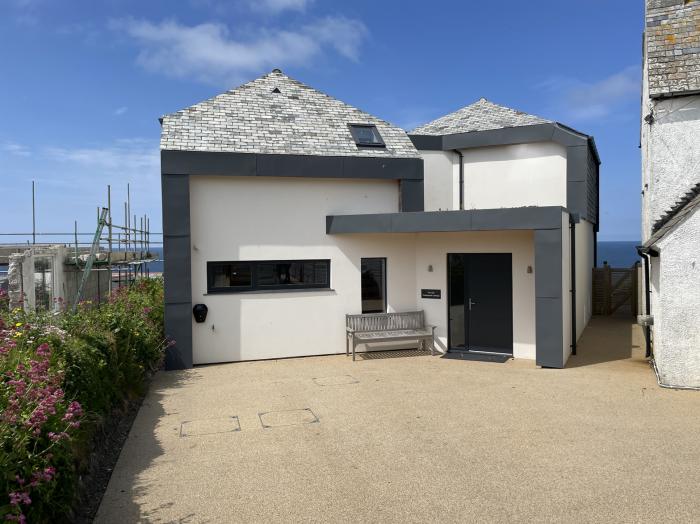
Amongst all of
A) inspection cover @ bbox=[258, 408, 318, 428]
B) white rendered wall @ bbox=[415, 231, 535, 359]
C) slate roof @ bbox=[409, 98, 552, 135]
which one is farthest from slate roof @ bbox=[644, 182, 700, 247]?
inspection cover @ bbox=[258, 408, 318, 428]

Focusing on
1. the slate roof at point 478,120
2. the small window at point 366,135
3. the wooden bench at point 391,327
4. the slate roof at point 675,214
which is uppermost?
the slate roof at point 478,120

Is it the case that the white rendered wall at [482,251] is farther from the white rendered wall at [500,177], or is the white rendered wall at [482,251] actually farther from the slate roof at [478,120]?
the slate roof at [478,120]

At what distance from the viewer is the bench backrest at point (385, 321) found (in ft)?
40.2

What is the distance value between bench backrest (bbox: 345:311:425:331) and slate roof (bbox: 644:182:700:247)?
16.5ft

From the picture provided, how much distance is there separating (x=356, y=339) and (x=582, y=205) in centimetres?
668

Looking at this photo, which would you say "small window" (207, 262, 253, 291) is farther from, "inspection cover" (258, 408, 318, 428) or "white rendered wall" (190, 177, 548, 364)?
"inspection cover" (258, 408, 318, 428)

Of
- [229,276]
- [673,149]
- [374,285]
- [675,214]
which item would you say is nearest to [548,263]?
[675,214]

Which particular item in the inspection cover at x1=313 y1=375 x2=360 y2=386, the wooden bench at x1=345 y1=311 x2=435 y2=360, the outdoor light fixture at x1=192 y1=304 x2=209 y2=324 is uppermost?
the outdoor light fixture at x1=192 y1=304 x2=209 y2=324

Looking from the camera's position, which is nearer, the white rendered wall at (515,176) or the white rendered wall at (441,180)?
the white rendered wall at (515,176)

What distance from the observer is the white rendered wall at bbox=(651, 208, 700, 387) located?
8578 mm

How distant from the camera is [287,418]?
299 inches

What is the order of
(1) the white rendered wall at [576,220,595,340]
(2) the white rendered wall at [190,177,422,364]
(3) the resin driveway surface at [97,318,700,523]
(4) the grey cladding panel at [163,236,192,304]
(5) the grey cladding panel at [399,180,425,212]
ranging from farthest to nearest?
1. (1) the white rendered wall at [576,220,595,340]
2. (5) the grey cladding panel at [399,180,425,212]
3. (2) the white rendered wall at [190,177,422,364]
4. (4) the grey cladding panel at [163,236,192,304]
5. (3) the resin driveway surface at [97,318,700,523]

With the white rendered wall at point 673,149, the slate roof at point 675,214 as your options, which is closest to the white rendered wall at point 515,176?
the white rendered wall at point 673,149

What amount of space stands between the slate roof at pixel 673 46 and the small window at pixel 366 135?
5806 millimetres
